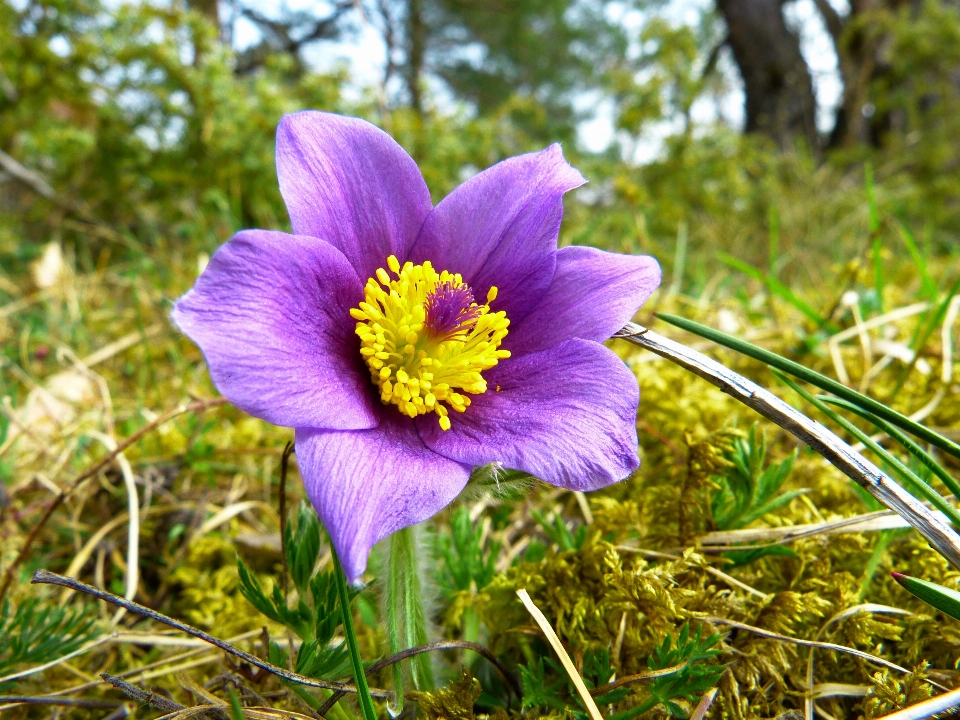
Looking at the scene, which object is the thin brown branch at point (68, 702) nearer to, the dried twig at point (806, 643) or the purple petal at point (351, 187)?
the purple petal at point (351, 187)

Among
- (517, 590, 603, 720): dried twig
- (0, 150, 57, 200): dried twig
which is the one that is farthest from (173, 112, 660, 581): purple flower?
(0, 150, 57, 200): dried twig

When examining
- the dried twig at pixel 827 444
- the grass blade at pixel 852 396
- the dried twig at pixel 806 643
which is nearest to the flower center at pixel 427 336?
the dried twig at pixel 827 444

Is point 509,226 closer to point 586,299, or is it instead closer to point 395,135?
point 586,299

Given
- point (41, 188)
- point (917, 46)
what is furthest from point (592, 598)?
point (917, 46)

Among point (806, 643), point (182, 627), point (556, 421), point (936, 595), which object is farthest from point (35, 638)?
point (936, 595)

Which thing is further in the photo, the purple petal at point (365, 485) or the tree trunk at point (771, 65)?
the tree trunk at point (771, 65)

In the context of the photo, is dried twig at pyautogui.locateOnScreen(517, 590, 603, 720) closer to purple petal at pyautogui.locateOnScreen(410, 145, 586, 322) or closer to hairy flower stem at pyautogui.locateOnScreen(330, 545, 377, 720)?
hairy flower stem at pyautogui.locateOnScreen(330, 545, 377, 720)
